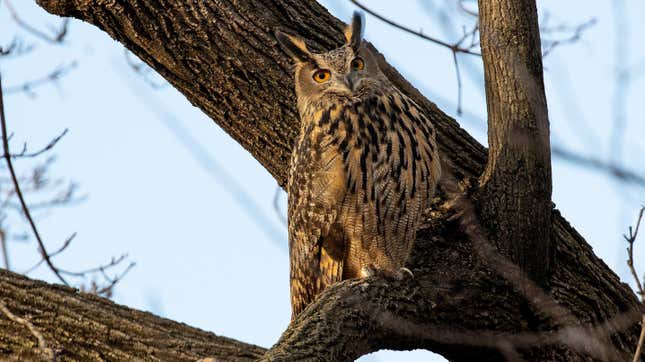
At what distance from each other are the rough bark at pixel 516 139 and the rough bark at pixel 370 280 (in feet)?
0.51

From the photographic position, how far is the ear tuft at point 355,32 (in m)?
4.06

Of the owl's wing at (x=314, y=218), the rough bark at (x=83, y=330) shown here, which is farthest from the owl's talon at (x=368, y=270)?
the rough bark at (x=83, y=330)

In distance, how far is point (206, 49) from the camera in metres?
3.94

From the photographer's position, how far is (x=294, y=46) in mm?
3979

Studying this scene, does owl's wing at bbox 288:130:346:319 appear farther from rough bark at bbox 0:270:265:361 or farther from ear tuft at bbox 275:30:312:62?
rough bark at bbox 0:270:265:361

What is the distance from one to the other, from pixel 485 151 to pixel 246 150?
1.06 meters

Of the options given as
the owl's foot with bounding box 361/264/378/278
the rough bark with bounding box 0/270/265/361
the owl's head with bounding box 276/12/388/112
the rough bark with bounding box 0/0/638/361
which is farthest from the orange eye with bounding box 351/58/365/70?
the rough bark with bounding box 0/270/265/361

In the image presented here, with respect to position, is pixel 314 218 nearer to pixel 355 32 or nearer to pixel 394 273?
pixel 394 273

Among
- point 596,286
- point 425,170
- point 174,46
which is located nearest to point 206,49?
point 174,46

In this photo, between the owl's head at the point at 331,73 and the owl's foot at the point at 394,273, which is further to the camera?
the owl's head at the point at 331,73

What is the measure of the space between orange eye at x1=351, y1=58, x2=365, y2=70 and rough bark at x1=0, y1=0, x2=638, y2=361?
0.22 metres

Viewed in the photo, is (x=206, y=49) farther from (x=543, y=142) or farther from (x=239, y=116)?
(x=543, y=142)

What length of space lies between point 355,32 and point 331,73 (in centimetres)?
22

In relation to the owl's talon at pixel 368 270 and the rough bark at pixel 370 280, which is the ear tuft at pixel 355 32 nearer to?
the rough bark at pixel 370 280
